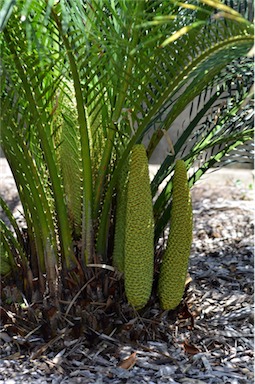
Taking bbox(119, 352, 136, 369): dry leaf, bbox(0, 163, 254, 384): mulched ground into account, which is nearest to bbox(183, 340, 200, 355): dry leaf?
bbox(0, 163, 254, 384): mulched ground

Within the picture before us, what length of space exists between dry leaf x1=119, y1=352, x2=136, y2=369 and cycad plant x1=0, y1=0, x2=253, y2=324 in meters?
0.25

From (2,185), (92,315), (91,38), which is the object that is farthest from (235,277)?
(2,185)

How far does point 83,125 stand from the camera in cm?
172

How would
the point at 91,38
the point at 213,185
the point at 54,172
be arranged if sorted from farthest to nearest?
the point at 213,185
the point at 54,172
the point at 91,38

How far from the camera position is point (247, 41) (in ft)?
4.13

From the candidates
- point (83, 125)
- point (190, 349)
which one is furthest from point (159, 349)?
point (83, 125)

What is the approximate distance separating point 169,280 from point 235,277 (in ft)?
2.28

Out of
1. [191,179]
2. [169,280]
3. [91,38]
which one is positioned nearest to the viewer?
[91,38]

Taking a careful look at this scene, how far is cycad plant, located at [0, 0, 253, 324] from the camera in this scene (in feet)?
5.44

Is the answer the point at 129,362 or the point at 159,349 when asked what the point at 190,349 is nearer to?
the point at 159,349

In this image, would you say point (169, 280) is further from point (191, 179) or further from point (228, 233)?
point (228, 233)

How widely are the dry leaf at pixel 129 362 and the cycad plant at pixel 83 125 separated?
0.25 metres

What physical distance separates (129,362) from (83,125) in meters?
0.68

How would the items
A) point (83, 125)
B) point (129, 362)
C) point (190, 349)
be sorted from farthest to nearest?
point (190, 349) < point (129, 362) < point (83, 125)
